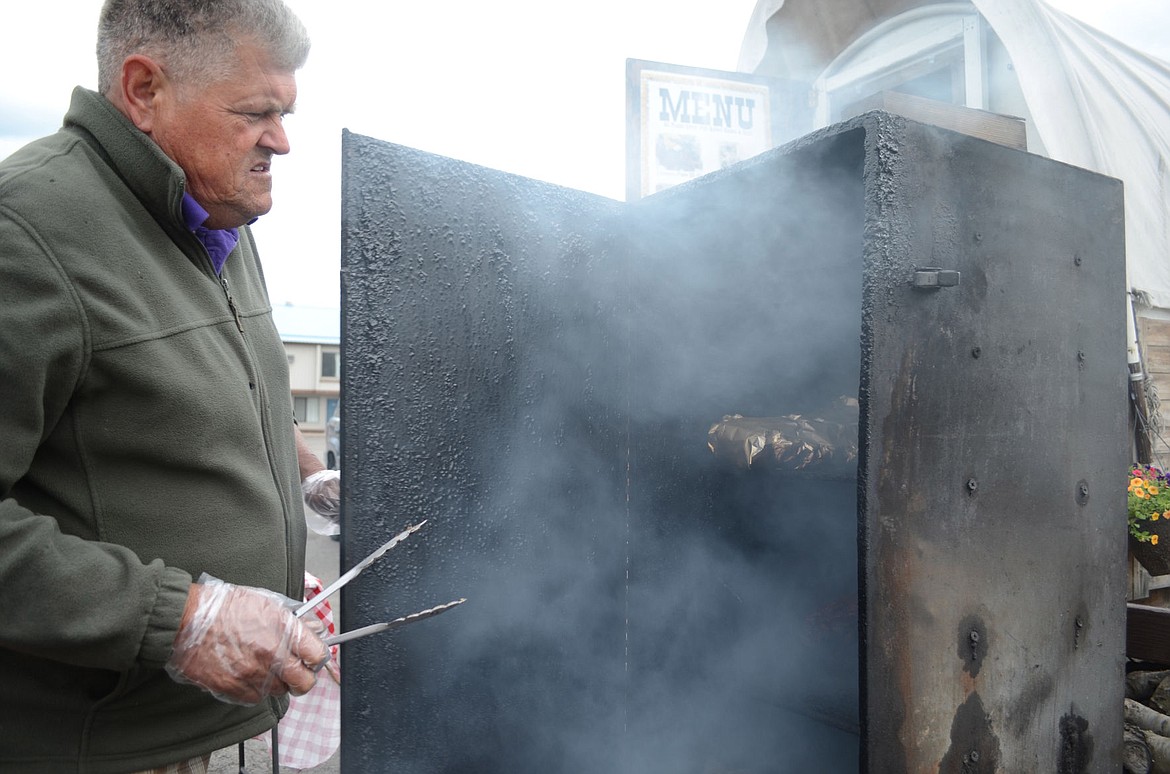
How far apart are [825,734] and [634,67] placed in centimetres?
281

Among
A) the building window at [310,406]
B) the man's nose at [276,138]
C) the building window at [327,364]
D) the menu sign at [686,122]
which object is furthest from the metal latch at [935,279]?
the building window at [310,406]

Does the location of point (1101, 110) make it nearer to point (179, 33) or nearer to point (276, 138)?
point (276, 138)

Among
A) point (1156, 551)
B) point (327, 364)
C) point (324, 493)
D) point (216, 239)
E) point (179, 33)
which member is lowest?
point (1156, 551)

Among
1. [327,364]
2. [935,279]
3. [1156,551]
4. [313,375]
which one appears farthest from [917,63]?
[327,364]

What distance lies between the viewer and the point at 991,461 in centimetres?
164

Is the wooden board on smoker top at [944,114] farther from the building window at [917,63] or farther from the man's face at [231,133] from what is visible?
the building window at [917,63]

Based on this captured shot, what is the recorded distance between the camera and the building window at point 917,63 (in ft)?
12.9

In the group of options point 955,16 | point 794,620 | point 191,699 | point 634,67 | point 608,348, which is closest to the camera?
point 191,699

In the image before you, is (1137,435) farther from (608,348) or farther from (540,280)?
(540,280)

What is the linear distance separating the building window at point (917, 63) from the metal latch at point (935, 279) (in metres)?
2.79

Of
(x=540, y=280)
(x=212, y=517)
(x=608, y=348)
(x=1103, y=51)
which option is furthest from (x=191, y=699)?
(x=1103, y=51)

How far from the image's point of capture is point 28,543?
104cm

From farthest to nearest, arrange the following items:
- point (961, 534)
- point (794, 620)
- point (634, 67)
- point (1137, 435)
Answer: point (1137, 435) → point (634, 67) → point (794, 620) → point (961, 534)

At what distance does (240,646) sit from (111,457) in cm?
37
